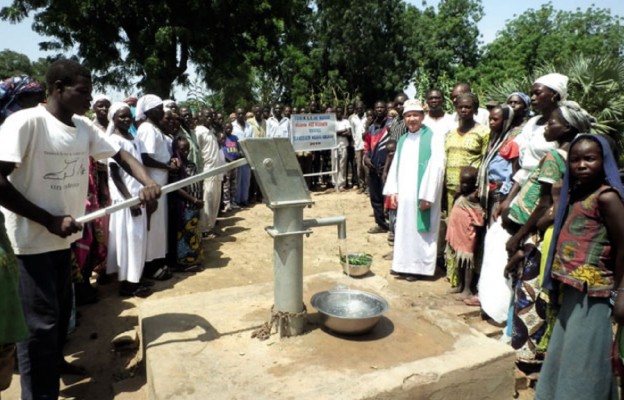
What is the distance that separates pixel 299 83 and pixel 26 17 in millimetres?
10771

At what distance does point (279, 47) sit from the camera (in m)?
17.0

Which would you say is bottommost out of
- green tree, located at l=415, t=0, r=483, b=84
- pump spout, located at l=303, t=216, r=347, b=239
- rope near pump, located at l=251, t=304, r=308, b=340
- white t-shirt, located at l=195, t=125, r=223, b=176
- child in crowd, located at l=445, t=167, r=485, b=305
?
rope near pump, located at l=251, t=304, r=308, b=340

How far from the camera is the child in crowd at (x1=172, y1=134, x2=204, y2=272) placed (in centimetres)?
507

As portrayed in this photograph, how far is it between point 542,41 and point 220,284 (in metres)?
32.0

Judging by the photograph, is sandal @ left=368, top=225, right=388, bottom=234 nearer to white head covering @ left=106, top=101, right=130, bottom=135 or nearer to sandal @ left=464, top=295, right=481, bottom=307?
sandal @ left=464, top=295, right=481, bottom=307

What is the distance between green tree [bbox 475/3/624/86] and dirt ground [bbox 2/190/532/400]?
1992cm

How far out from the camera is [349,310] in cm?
292

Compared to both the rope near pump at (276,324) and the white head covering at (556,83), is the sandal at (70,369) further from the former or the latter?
the white head covering at (556,83)

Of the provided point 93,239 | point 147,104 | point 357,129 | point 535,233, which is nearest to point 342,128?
point 357,129

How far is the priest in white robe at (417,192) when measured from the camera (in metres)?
4.64

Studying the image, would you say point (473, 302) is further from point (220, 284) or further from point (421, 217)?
point (220, 284)

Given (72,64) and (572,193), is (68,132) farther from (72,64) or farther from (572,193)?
(572,193)

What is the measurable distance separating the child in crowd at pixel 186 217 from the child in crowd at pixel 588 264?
376 centimetres

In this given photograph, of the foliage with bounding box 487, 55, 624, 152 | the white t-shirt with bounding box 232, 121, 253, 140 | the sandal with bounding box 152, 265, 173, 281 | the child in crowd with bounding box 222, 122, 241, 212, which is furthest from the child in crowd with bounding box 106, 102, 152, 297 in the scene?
the foliage with bounding box 487, 55, 624, 152
